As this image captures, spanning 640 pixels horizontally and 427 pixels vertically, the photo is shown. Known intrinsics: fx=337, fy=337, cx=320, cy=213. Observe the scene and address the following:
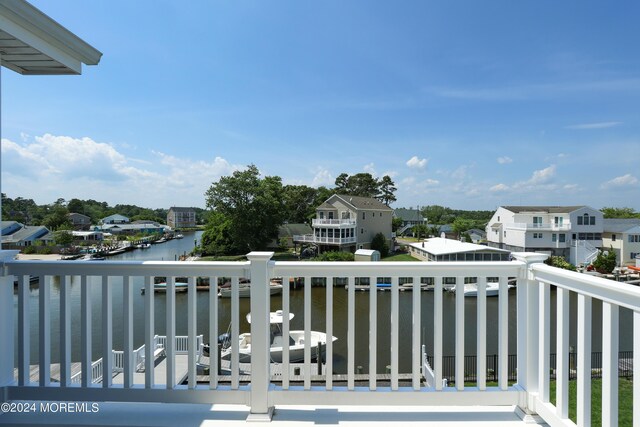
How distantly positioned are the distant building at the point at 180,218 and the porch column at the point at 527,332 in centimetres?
6902

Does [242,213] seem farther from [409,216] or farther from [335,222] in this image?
[409,216]

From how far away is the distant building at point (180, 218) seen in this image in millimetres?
66250

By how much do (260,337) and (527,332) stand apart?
57.2 inches

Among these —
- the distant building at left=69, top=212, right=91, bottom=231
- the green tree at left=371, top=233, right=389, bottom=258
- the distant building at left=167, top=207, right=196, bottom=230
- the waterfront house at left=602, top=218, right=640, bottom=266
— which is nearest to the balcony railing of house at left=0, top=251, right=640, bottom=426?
the green tree at left=371, top=233, right=389, bottom=258

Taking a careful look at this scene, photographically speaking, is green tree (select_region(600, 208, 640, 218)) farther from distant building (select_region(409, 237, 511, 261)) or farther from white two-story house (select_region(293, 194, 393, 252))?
white two-story house (select_region(293, 194, 393, 252))

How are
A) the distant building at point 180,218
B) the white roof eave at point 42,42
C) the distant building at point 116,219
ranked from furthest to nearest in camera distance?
the distant building at point 180,218, the distant building at point 116,219, the white roof eave at point 42,42

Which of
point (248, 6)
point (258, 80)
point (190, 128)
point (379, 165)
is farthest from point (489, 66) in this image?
point (248, 6)

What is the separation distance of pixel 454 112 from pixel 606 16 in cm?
1873

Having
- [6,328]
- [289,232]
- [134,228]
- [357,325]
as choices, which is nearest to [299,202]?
[289,232]

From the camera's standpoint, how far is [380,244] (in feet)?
94.9

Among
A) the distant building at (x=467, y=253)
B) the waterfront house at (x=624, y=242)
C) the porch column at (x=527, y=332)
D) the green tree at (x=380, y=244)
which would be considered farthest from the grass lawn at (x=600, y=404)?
the waterfront house at (x=624, y=242)

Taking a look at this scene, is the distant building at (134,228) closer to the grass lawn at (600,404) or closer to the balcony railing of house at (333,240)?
the balcony railing of house at (333,240)

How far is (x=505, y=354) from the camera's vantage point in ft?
6.22

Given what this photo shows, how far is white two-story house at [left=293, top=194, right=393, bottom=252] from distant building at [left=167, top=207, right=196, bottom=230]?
4476cm
